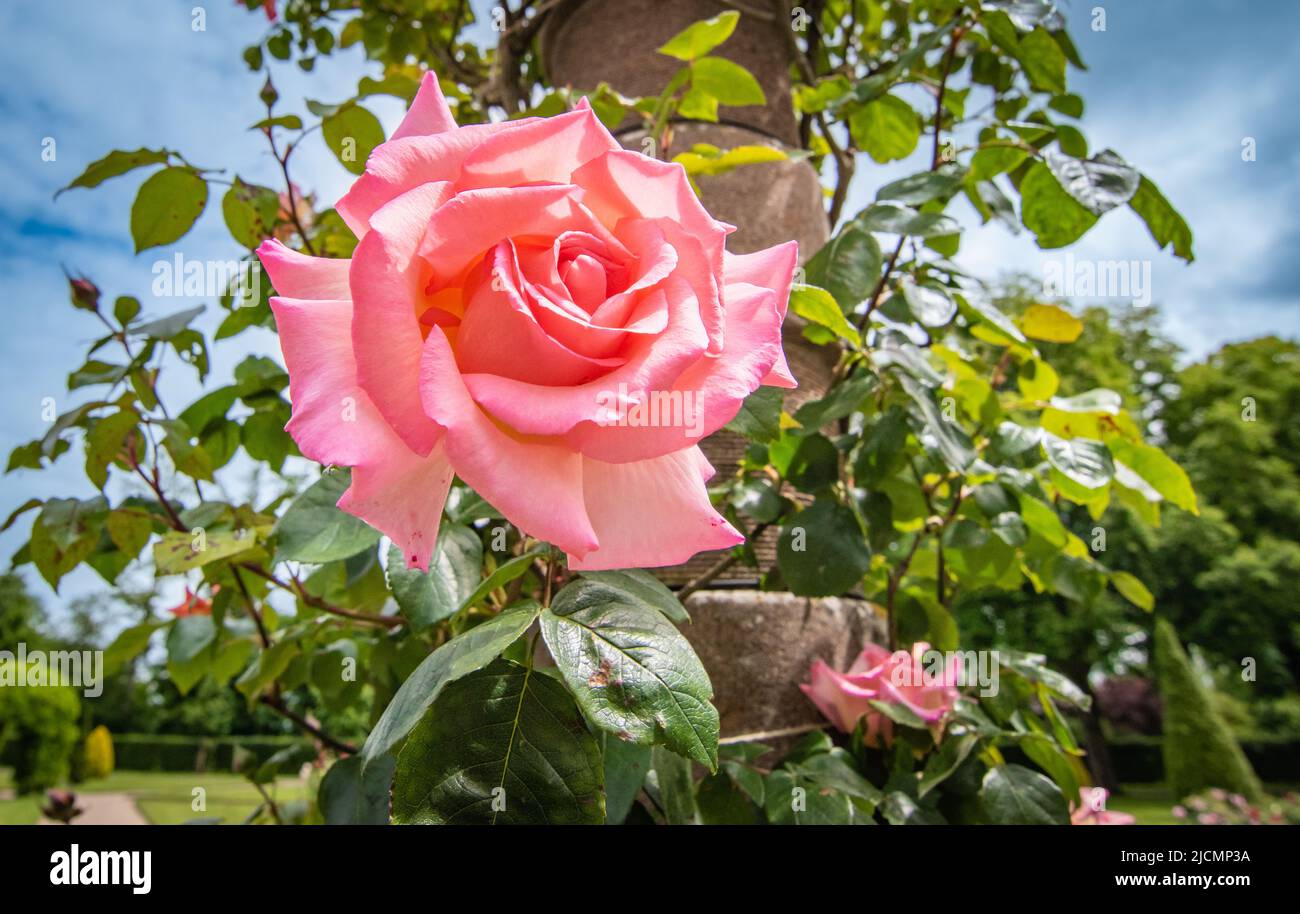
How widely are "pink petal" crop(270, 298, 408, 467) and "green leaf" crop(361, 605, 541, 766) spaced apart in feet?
0.57

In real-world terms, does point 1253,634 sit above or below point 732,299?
below

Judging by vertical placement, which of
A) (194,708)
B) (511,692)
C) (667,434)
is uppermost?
(667,434)

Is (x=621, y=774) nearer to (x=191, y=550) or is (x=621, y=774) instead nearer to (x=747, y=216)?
(x=191, y=550)

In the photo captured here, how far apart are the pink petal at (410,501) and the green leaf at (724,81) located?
3.28ft

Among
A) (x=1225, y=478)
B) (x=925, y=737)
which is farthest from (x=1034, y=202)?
(x=1225, y=478)

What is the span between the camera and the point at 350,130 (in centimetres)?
128

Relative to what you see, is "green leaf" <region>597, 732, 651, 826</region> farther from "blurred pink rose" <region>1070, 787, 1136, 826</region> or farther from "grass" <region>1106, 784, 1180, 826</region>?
"grass" <region>1106, 784, 1180, 826</region>

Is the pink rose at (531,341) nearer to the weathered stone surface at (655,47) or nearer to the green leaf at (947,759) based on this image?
the green leaf at (947,759)

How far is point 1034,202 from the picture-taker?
1.37m

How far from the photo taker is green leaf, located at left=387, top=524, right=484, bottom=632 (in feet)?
2.81

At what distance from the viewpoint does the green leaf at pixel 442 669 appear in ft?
1.97

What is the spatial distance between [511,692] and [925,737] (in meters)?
0.95

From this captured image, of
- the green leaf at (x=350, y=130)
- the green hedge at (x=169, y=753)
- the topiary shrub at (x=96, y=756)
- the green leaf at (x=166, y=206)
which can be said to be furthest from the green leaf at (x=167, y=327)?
the green hedge at (x=169, y=753)

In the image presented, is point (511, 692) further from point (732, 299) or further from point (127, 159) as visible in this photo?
point (127, 159)
